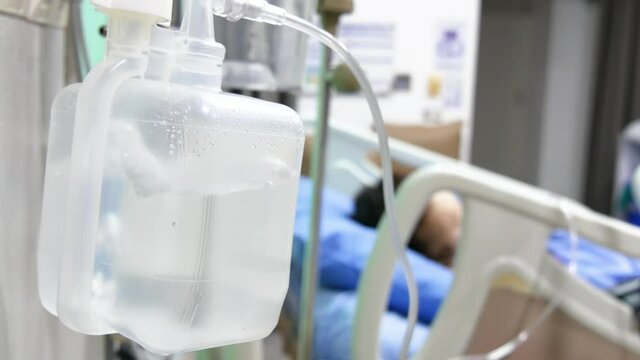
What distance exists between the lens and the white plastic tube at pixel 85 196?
0.30 m

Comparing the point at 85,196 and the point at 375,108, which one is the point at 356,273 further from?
the point at 85,196

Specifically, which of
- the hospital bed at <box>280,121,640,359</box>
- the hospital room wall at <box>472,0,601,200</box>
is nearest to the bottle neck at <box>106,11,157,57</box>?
the hospital bed at <box>280,121,640,359</box>

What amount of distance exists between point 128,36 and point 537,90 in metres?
4.27

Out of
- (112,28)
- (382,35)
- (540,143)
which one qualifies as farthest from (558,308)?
(540,143)

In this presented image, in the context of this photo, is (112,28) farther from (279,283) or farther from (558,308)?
(558,308)

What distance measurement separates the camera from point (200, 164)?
0.31 metres

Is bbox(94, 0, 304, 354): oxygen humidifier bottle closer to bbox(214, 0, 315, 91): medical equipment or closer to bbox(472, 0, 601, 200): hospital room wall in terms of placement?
bbox(214, 0, 315, 91): medical equipment

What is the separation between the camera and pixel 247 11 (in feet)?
Answer: 1.17

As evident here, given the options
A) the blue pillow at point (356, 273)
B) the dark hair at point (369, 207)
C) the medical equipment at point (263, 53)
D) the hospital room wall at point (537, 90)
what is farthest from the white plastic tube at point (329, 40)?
the hospital room wall at point (537, 90)

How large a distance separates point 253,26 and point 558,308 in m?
0.64

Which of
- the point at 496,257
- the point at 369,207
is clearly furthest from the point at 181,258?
the point at 369,207

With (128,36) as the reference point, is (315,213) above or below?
below

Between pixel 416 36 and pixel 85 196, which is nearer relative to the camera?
pixel 85 196

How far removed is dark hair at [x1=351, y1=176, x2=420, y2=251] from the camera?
178 centimetres
